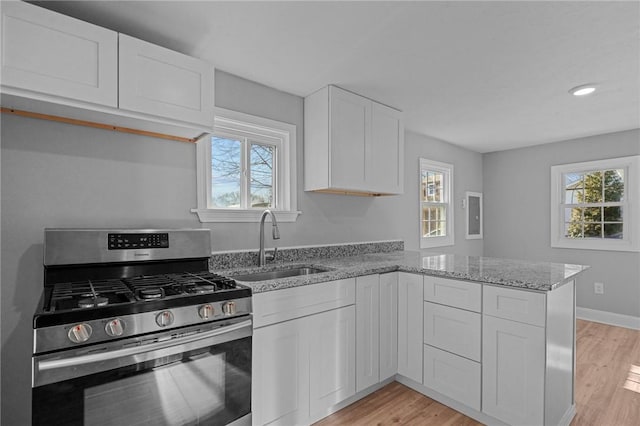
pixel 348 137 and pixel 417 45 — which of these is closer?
pixel 417 45

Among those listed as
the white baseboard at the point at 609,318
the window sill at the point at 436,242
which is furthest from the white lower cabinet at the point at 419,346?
the white baseboard at the point at 609,318

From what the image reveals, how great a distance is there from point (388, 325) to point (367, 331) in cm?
22

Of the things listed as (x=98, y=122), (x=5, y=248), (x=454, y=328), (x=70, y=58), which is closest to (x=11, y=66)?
(x=70, y=58)

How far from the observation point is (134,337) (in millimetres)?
1258

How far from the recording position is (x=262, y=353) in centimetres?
172

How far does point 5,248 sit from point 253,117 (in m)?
1.63

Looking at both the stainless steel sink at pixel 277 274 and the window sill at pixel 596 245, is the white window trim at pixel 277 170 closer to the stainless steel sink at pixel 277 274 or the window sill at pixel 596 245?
the stainless steel sink at pixel 277 274

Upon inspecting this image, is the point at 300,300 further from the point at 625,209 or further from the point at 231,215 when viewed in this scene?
the point at 625,209

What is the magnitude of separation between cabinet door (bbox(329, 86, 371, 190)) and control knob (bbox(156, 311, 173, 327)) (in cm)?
157

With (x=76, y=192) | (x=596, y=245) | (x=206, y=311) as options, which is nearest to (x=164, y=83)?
(x=76, y=192)

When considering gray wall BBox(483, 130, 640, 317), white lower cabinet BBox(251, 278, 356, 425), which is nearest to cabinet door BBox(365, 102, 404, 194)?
white lower cabinet BBox(251, 278, 356, 425)

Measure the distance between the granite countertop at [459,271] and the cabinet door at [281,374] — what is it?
0.24m

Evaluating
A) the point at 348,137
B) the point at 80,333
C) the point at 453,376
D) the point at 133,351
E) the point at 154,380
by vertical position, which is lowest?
the point at 453,376

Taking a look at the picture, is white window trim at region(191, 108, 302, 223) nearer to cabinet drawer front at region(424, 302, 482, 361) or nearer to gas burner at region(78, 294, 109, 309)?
gas burner at region(78, 294, 109, 309)
